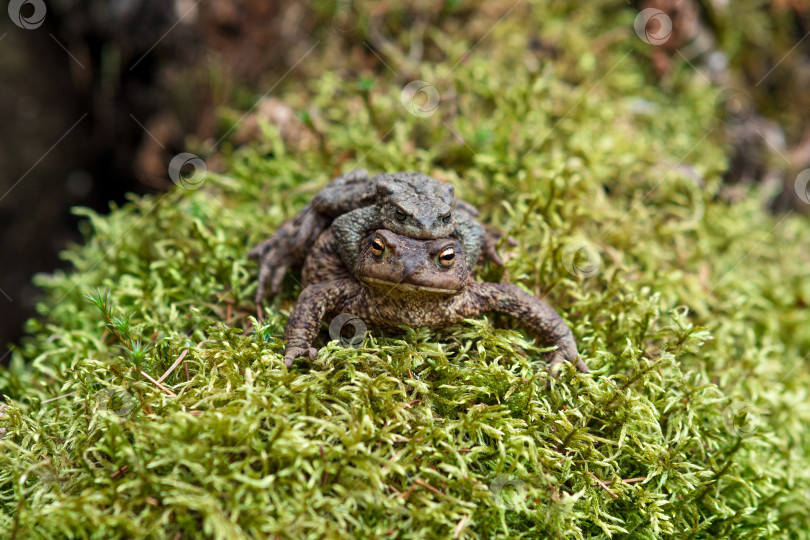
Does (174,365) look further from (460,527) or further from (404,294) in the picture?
(460,527)

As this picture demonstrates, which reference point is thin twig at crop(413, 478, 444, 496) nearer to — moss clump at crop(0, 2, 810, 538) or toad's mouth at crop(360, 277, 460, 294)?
moss clump at crop(0, 2, 810, 538)

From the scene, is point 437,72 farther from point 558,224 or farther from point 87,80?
point 87,80

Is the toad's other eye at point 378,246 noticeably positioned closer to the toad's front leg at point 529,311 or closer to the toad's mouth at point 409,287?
the toad's mouth at point 409,287

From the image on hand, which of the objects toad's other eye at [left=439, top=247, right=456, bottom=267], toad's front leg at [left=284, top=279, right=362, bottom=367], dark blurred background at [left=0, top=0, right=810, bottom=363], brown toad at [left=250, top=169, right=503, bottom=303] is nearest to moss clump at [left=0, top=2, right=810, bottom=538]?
toad's front leg at [left=284, top=279, right=362, bottom=367]

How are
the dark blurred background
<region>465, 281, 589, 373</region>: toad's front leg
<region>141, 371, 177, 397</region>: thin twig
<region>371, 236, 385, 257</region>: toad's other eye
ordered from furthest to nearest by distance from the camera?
1. the dark blurred background
2. <region>465, 281, 589, 373</region>: toad's front leg
3. <region>371, 236, 385, 257</region>: toad's other eye
4. <region>141, 371, 177, 397</region>: thin twig

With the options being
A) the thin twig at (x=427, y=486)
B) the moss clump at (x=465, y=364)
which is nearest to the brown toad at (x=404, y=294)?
the moss clump at (x=465, y=364)

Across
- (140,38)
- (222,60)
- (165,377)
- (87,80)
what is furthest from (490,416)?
(87,80)
